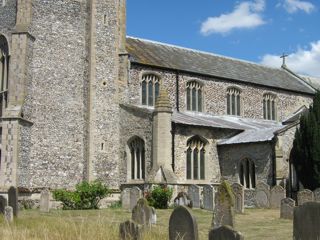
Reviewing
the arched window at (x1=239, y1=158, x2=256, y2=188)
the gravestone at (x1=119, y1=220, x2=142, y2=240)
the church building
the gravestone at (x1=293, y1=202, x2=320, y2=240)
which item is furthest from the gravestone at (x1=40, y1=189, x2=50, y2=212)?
the gravestone at (x1=293, y1=202, x2=320, y2=240)

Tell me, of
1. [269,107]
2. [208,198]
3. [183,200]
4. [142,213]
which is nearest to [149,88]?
[208,198]

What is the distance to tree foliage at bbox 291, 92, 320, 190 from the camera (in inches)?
1005

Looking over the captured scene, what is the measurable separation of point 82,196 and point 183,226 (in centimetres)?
1485

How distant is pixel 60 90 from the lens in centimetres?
2612

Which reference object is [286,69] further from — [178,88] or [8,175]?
[8,175]

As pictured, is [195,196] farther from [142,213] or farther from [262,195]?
[142,213]

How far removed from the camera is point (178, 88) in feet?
102

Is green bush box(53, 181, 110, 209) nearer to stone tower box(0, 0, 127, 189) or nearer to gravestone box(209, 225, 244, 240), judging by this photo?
stone tower box(0, 0, 127, 189)

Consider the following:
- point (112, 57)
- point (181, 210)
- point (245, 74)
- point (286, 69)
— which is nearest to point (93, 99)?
point (112, 57)

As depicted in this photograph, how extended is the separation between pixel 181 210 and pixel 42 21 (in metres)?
19.0

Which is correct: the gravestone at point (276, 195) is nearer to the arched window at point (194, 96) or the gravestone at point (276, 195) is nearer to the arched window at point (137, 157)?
the arched window at point (137, 157)

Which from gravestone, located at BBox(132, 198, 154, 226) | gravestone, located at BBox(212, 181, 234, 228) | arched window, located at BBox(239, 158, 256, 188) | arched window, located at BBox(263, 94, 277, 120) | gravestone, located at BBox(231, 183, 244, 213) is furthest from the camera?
arched window, located at BBox(263, 94, 277, 120)

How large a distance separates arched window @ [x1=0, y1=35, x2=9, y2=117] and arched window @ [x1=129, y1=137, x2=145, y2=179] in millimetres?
6785

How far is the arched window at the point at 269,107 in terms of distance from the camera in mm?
35622
